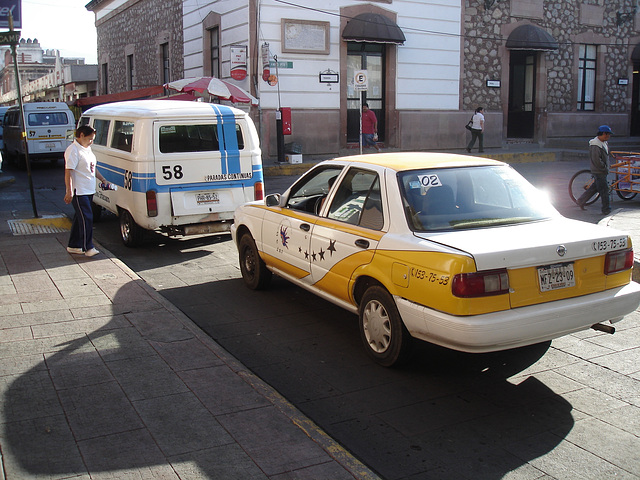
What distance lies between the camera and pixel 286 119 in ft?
66.4

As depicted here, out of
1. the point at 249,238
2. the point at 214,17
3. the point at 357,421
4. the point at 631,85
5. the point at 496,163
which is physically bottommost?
the point at 357,421

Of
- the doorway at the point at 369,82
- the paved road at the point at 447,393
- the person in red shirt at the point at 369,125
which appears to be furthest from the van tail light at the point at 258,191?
the doorway at the point at 369,82

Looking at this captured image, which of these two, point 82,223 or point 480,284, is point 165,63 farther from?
point 480,284

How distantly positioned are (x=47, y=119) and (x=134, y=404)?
20.7 meters

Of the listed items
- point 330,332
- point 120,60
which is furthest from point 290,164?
point 120,60

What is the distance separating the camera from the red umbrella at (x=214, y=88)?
1825cm

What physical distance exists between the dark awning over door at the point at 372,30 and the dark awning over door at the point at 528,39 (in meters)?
5.23

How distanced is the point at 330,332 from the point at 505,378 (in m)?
1.73

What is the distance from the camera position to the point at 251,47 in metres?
20.5

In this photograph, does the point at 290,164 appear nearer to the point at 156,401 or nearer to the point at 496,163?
the point at 496,163

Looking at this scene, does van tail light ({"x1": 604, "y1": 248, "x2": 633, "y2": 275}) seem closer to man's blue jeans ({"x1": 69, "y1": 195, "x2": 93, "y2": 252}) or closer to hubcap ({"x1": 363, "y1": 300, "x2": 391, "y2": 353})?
hubcap ({"x1": 363, "y1": 300, "x2": 391, "y2": 353})

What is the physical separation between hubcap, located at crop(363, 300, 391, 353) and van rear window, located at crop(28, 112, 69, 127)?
66.2ft

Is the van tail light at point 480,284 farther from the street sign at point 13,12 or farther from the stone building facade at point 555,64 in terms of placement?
the stone building facade at point 555,64

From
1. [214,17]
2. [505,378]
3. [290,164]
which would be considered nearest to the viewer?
[505,378]
